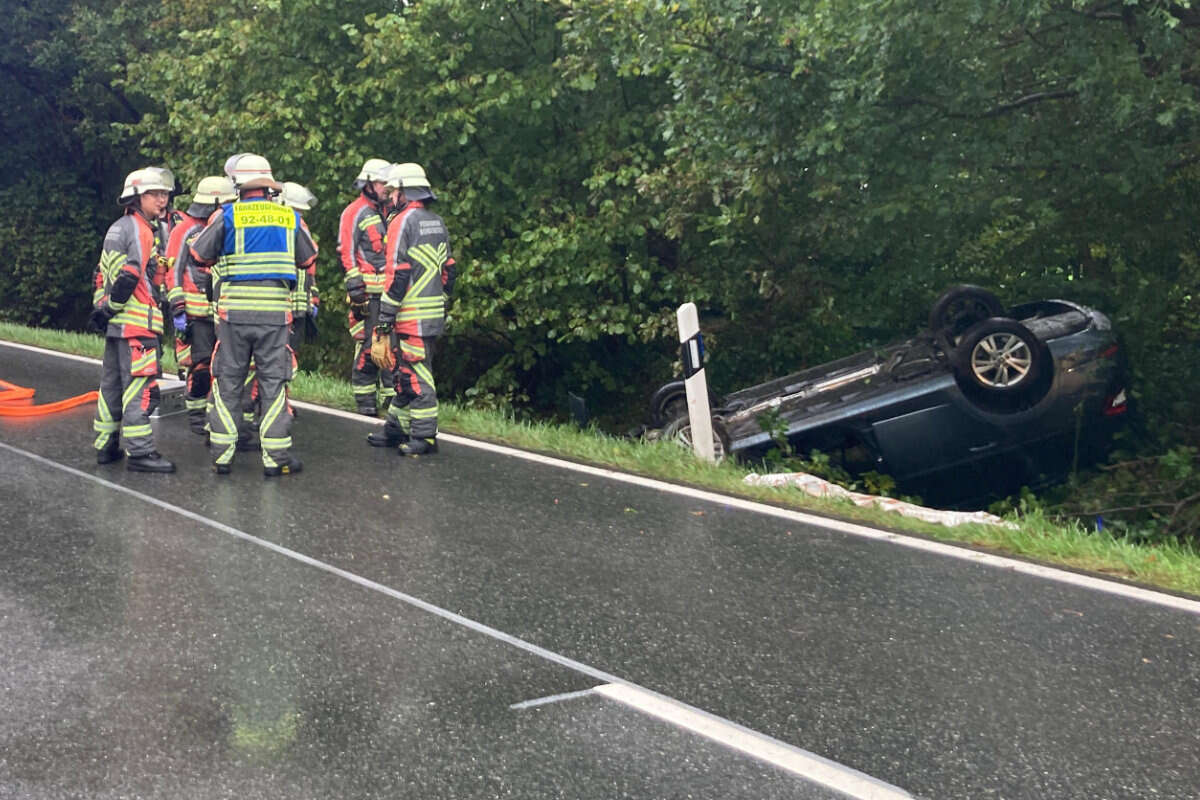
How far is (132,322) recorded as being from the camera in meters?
8.38

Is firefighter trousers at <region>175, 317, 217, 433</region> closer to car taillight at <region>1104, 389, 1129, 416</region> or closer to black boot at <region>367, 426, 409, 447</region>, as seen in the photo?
black boot at <region>367, 426, 409, 447</region>

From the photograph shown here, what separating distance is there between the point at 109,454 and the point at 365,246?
2.92 meters

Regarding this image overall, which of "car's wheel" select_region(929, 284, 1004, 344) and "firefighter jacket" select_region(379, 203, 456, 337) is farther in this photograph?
"car's wheel" select_region(929, 284, 1004, 344)

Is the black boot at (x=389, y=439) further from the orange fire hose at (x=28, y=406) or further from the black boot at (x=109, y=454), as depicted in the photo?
the orange fire hose at (x=28, y=406)


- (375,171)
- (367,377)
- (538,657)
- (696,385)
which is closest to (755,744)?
(538,657)

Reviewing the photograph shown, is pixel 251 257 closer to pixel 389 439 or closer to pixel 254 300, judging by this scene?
pixel 254 300

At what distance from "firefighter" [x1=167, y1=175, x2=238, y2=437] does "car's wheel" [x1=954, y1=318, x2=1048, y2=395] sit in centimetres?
534

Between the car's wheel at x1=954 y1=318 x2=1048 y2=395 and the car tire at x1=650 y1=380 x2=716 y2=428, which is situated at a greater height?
the car's wheel at x1=954 y1=318 x2=1048 y2=395

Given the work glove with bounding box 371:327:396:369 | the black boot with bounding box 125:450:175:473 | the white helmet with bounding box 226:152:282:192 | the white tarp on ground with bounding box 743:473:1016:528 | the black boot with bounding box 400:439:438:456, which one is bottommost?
the white tarp on ground with bounding box 743:473:1016:528

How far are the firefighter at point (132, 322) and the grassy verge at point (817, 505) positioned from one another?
97.7 inches

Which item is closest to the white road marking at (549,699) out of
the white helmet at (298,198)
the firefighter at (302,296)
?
the firefighter at (302,296)

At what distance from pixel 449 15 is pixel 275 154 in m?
3.11

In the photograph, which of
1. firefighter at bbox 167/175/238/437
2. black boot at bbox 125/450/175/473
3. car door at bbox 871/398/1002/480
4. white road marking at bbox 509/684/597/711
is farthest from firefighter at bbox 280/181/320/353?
white road marking at bbox 509/684/597/711

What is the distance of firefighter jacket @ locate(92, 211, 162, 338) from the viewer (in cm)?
820
